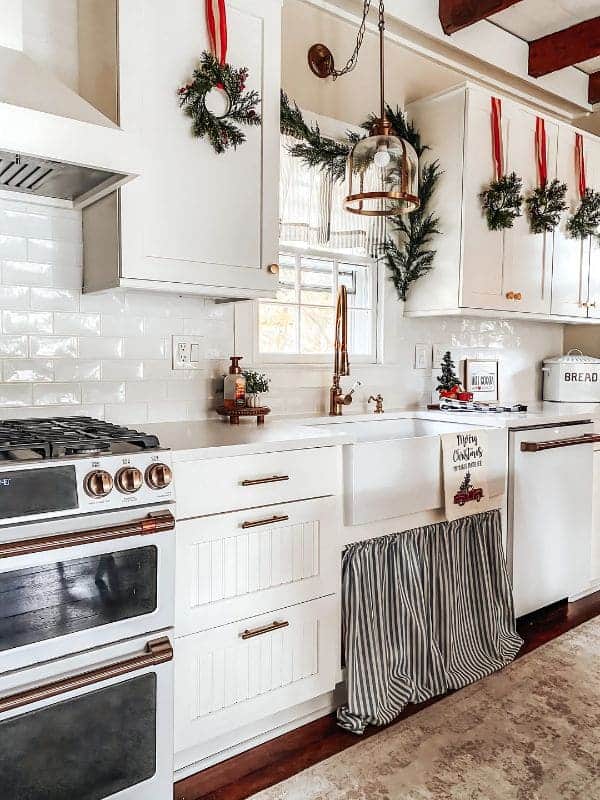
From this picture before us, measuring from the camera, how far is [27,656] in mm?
1557

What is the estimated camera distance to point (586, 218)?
12.5 feet

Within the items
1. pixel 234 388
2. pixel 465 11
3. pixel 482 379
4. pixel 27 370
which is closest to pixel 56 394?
pixel 27 370

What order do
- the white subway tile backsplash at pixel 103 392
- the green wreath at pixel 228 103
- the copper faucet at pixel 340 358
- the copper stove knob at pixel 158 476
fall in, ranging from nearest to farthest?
1. the copper stove knob at pixel 158 476
2. the green wreath at pixel 228 103
3. the white subway tile backsplash at pixel 103 392
4. the copper faucet at pixel 340 358

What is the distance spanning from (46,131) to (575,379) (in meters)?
3.49

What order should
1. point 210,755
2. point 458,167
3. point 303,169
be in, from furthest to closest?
point 458,167
point 303,169
point 210,755

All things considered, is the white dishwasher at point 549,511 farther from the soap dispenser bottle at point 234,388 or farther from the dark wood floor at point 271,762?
the soap dispenser bottle at point 234,388

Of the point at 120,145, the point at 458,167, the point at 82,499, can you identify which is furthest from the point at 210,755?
the point at 458,167

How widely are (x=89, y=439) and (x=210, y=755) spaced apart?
1091 millimetres

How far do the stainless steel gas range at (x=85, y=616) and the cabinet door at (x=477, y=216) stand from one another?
2.08 metres

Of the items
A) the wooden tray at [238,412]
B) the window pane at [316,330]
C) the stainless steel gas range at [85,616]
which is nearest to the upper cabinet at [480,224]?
the window pane at [316,330]

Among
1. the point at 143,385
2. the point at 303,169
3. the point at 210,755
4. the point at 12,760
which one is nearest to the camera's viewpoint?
the point at 12,760

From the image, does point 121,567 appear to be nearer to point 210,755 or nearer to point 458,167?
point 210,755

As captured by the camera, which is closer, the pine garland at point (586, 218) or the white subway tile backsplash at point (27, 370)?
the white subway tile backsplash at point (27, 370)

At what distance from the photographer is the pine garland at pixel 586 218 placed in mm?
3781
